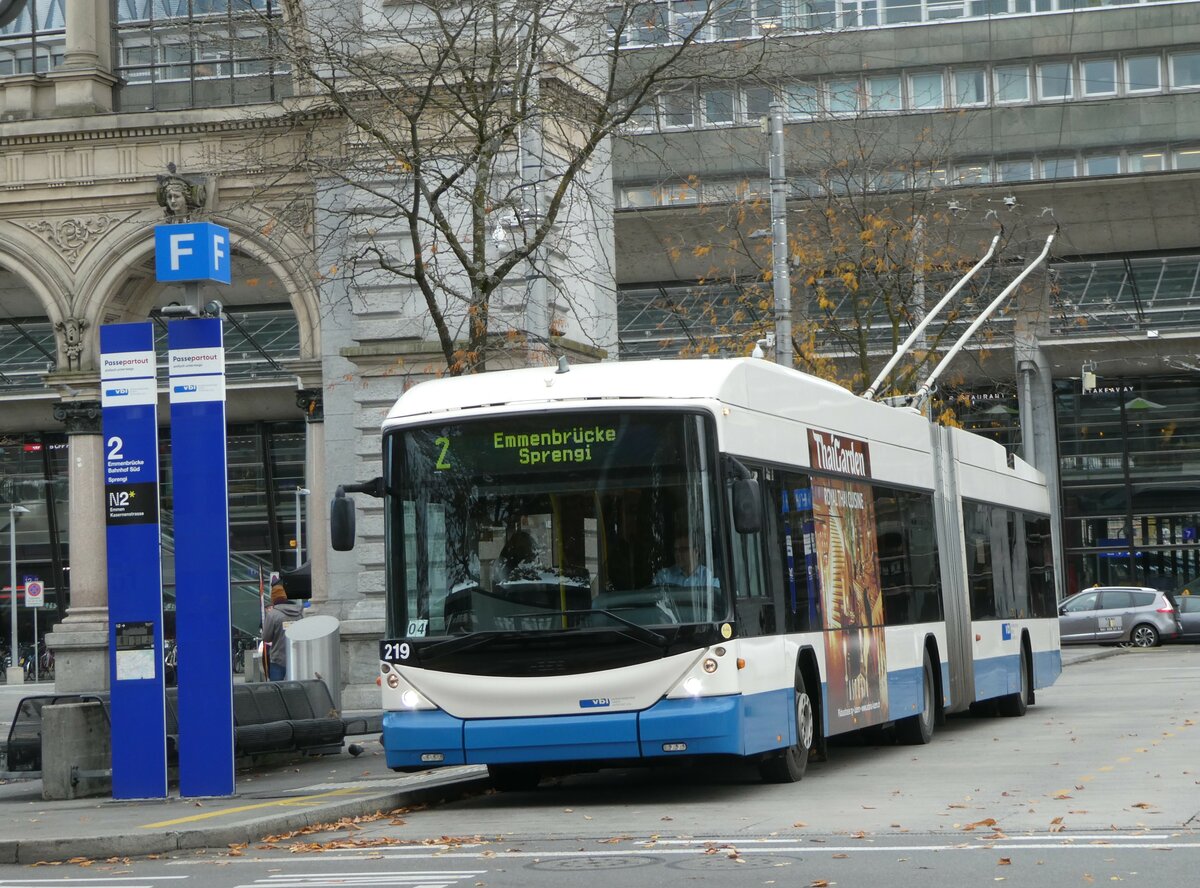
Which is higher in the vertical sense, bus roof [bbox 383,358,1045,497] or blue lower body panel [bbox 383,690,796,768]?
bus roof [bbox 383,358,1045,497]

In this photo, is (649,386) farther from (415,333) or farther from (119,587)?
(415,333)

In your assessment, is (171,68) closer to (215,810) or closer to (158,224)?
(158,224)

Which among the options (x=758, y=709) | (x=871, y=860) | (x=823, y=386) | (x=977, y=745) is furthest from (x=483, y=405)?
(x=977, y=745)

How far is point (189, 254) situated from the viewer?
1461cm

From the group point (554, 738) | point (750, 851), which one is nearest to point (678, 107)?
point (554, 738)

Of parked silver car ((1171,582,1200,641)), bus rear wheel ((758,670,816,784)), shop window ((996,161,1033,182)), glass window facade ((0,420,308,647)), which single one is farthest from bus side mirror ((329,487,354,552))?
glass window facade ((0,420,308,647))

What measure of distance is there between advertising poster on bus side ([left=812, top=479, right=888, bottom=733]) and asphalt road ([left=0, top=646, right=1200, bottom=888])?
19.7 inches

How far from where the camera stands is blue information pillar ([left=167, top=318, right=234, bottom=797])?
14375mm

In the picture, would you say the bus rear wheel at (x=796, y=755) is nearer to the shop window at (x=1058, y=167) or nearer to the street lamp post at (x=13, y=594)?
the shop window at (x=1058, y=167)

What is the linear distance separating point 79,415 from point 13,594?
2935 cm

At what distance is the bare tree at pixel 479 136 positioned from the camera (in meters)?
18.2

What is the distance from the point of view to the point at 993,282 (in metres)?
35.4

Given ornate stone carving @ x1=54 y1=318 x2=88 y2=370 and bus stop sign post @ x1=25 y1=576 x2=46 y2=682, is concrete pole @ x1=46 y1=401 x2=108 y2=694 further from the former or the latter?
bus stop sign post @ x1=25 y1=576 x2=46 y2=682

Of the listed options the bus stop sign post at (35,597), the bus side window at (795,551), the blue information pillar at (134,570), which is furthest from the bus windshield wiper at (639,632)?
the bus stop sign post at (35,597)
